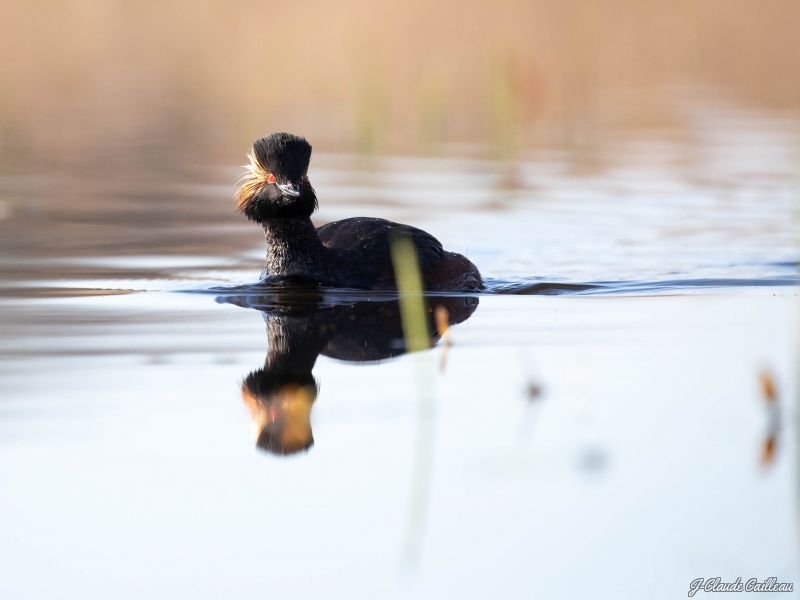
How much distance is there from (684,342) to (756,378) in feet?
3.71

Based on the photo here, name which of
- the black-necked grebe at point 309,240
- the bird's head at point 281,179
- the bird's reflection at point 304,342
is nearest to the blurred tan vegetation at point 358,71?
the black-necked grebe at point 309,240

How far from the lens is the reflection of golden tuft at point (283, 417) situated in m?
6.23

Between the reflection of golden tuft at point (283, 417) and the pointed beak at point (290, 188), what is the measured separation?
3592 mm

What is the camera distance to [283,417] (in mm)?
6602

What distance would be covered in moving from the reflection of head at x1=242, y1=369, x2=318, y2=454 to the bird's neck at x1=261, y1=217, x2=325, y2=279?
3274 mm

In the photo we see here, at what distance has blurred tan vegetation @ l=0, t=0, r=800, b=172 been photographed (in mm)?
21188

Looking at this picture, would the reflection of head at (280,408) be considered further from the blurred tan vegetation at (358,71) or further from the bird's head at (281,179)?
the blurred tan vegetation at (358,71)

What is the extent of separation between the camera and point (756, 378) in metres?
7.33

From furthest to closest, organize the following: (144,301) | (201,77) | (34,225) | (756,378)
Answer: (201,77) → (34,225) → (144,301) → (756,378)

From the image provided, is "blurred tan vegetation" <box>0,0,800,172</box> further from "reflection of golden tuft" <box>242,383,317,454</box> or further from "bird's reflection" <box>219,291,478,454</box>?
"reflection of golden tuft" <box>242,383,317,454</box>

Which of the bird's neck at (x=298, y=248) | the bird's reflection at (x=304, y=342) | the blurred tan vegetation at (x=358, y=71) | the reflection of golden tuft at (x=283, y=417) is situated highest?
the blurred tan vegetation at (x=358, y=71)

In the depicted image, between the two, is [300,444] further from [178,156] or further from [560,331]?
[178,156]

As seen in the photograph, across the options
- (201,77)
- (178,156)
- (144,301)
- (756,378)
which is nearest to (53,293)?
(144,301)

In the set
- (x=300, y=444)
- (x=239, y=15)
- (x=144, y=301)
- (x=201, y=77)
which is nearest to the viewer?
(x=300, y=444)
